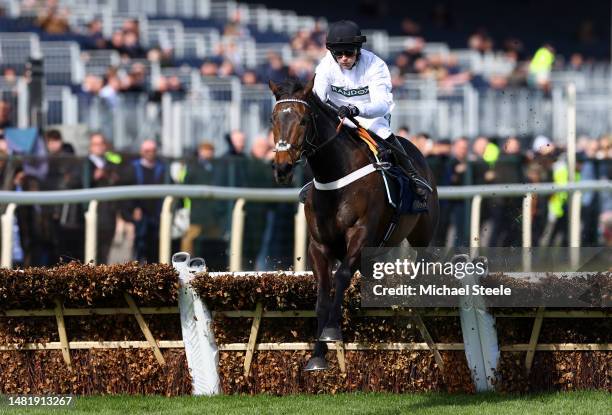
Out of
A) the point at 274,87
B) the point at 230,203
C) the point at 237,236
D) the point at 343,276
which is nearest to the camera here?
the point at 343,276

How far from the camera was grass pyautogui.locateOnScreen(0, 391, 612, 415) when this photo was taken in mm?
7574

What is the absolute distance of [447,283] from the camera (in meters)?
8.29

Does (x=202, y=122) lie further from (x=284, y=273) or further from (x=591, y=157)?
(x=284, y=273)

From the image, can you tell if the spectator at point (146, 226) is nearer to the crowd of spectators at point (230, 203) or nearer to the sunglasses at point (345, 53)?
the crowd of spectators at point (230, 203)

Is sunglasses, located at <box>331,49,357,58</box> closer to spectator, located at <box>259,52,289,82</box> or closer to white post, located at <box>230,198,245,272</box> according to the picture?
white post, located at <box>230,198,245,272</box>

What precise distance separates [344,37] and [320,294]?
66.3 inches

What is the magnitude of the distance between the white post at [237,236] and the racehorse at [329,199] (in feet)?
11.2

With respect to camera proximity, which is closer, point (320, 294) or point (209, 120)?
point (320, 294)

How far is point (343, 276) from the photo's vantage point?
26.4ft

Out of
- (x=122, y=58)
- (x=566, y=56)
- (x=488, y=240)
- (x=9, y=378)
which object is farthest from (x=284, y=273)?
(x=566, y=56)

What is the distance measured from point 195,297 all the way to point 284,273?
0.57 metres

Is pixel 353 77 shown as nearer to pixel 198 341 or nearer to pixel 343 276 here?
pixel 343 276

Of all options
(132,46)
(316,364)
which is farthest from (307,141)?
(132,46)

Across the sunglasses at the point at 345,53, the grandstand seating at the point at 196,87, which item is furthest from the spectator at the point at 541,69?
the sunglasses at the point at 345,53
